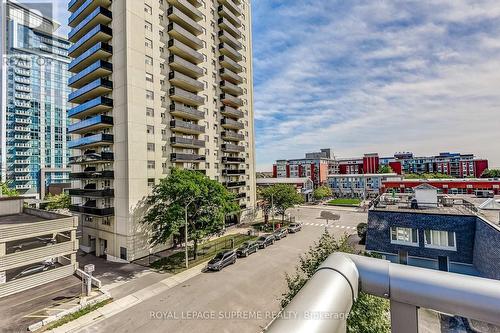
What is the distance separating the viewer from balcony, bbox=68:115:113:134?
93.5 feet

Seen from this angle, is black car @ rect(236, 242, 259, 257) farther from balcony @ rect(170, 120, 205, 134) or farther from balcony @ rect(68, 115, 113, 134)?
balcony @ rect(68, 115, 113, 134)

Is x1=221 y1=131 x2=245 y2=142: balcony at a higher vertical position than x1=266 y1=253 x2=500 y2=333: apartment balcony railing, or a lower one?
higher

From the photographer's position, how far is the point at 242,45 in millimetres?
49656

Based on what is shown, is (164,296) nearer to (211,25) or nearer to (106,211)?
(106,211)

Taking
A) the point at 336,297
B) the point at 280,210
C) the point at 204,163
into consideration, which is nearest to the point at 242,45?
the point at 204,163

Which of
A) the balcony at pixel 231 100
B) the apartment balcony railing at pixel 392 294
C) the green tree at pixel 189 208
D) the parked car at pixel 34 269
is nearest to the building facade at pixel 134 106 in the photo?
the balcony at pixel 231 100

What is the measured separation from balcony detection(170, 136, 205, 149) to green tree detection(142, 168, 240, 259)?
20.7 feet

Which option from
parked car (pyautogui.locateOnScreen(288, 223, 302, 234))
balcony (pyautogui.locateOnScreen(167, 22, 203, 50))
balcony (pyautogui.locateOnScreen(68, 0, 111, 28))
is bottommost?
parked car (pyautogui.locateOnScreen(288, 223, 302, 234))

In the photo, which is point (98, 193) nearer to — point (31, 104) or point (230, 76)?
point (230, 76)

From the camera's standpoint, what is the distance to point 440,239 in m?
18.0

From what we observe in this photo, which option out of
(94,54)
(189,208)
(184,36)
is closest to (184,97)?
(184,36)

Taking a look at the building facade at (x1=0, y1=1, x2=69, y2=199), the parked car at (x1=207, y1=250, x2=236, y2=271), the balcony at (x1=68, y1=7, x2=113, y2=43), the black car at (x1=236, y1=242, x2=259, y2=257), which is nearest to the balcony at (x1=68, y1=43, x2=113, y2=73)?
the balcony at (x1=68, y1=7, x2=113, y2=43)

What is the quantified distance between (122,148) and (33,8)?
318 ft

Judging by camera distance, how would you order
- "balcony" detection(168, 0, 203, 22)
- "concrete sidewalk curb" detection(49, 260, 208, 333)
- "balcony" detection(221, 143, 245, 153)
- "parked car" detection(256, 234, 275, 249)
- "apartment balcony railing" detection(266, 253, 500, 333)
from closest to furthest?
1. "apartment balcony railing" detection(266, 253, 500, 333)
2. "concrete sidewalk curb" detection(49, 260, 208, 333)
3. "parked car" detection(256, 234, 275, 249)
4. "balcony" detection(168, 0, 203, 22)
5. "balcony" detection(221, 143, 245, 153)
